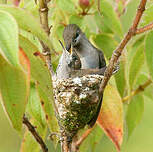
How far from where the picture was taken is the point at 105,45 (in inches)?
79.1

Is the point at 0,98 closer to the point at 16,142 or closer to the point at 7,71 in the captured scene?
the point at 7,71

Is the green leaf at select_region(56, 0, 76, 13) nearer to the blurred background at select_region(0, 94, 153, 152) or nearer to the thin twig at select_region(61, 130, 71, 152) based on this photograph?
the thin twig at select_region(61, 130, 71, 152)

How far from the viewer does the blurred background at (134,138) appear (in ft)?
15.1

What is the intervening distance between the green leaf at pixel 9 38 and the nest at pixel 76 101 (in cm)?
88

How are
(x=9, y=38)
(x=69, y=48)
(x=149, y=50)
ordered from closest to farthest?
(x=9, y=38) → (x=149, y=50) → (x=69, y=48)

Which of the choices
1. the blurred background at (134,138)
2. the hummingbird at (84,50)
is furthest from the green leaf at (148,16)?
the blurred background at (134,138)

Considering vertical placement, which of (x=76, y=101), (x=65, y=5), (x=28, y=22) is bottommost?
(x=76, y=101)

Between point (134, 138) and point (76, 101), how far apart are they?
2832mm

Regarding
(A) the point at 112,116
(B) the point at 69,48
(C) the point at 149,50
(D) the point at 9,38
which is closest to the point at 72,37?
(B) the point at 69,48

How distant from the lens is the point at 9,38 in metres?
0.88

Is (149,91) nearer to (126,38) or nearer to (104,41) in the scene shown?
(104,41)

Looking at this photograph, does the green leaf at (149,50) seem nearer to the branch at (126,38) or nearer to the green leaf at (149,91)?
the branch at (126,38)

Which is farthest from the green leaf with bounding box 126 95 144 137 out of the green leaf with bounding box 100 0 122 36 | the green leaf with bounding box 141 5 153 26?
the green leaf with bounding box 141 5 153 26

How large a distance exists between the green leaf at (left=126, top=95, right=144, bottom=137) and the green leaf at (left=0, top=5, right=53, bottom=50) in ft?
3.97
